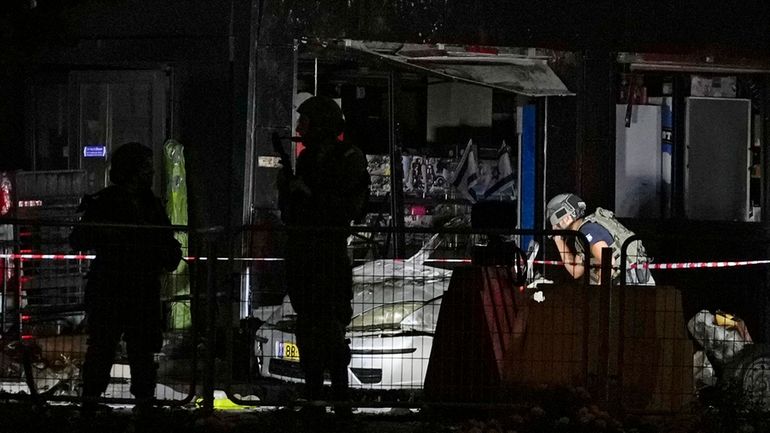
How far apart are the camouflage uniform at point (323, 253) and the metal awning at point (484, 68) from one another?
2.84m

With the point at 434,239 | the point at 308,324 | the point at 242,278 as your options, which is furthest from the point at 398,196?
the point at 308,324

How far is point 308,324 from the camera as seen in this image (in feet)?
31.3

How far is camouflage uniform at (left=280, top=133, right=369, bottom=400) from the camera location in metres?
9.41

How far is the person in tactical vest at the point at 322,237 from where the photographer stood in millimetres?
9414

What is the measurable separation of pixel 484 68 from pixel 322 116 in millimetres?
3903

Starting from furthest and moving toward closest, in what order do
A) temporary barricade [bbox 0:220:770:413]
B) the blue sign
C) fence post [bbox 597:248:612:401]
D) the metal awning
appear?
the blue sign, the metal awning, temporary barricade [bbox 0:220:770:413], fence post [bbox 597:248:612:401]

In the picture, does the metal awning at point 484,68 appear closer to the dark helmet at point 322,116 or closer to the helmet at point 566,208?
the helmet at point 566,208

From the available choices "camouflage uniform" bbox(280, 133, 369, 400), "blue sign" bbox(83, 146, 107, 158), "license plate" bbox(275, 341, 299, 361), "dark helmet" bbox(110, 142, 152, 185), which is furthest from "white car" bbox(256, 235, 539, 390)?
"blue sign" bbox(83, 146, 107, 158)

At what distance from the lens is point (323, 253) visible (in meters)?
9.38

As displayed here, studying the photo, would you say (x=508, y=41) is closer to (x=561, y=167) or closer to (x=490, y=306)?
(x=561, y=167)

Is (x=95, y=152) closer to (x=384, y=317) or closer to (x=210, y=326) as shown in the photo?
(x=384, y=317)

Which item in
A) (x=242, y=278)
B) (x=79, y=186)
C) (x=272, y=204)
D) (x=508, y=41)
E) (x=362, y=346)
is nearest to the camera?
(x=362, y=346)

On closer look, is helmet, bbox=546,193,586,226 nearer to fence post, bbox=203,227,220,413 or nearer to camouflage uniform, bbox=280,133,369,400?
camouflage uniform, bbox=280,133,369,400

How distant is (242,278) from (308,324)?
5.90ft
